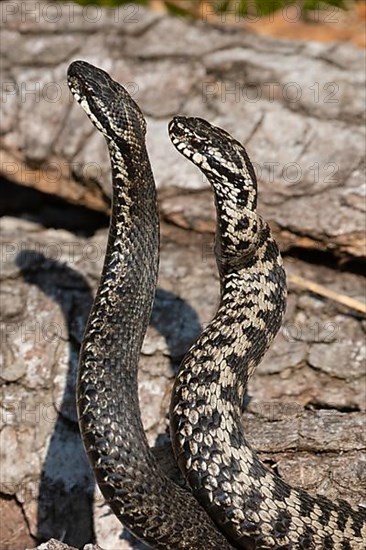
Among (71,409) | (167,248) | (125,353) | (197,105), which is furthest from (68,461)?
(197,105)

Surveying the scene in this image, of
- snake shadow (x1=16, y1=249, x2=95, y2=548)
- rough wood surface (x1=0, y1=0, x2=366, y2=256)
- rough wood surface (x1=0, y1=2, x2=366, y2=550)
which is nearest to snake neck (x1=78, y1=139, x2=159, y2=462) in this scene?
rough wood surface (x1=0, y1=2, x2=366, y2=550)

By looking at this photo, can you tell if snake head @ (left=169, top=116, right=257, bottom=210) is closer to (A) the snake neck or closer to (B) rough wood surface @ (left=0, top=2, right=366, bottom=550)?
(A) the snake neck

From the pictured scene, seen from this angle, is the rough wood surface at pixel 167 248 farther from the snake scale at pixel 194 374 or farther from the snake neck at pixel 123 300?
the snake neck at pixel 123 300

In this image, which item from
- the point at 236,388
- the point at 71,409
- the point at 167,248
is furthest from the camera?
the point at 167,248

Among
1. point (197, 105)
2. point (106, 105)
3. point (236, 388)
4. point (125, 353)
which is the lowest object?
point (236, 388)

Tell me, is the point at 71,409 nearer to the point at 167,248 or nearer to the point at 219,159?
the point at 167,248

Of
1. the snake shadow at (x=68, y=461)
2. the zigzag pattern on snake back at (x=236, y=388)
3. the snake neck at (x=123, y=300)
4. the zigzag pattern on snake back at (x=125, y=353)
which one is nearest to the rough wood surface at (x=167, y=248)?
the snake shadow at (x=68, y=461)
